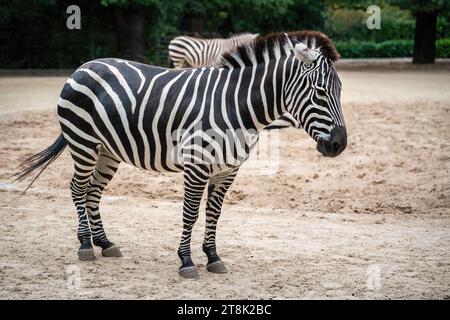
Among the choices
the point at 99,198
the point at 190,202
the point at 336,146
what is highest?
the point at 336,146

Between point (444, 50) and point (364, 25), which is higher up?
point (364, 25)

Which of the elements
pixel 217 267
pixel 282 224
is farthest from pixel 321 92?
pixel 282 224

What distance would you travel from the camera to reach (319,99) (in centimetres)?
513

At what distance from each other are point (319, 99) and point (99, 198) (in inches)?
93.1

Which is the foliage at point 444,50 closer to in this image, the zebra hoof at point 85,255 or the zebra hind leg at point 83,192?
the zebra hind leg at point 83,192

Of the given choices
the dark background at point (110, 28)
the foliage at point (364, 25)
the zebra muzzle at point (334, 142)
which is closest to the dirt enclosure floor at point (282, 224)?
the zebra muzzle at point (334, 142)

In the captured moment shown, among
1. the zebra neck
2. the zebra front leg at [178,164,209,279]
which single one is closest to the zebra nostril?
the zebra neck

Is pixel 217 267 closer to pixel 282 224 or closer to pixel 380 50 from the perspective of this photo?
pixel 282 224

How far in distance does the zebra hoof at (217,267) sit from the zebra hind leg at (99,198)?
3.19ft

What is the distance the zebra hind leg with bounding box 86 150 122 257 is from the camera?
20.1 ft

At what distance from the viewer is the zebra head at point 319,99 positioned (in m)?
5.05

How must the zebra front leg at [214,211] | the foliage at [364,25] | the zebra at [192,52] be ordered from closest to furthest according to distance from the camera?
1. the zebra front leg at [214,211]
2. the zebra at [192,52]
3. the foliage at [364,25]

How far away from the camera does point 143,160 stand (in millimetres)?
5738

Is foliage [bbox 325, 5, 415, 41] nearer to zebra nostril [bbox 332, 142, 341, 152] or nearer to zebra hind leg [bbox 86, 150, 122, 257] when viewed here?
zebra hind leg [bbox 86, 150, 122, 257]
